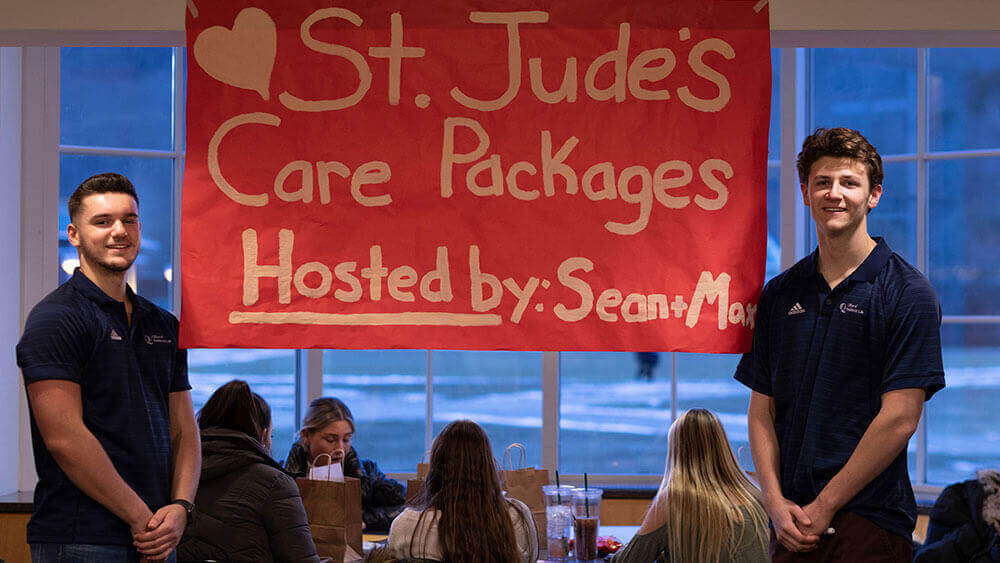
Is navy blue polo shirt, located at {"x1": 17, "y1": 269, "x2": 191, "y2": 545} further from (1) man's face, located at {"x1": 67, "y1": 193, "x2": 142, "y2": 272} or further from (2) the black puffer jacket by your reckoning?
(2) the black puffer jacket

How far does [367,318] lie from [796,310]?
99 centimetres

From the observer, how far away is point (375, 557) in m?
2.71

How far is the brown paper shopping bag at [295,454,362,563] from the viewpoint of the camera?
9.77 feet

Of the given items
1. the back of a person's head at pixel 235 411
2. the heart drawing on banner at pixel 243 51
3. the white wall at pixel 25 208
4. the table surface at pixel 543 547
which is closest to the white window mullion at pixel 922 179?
the table surface at pixel 543 547

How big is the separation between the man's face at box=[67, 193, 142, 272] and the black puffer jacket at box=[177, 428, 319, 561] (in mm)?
873

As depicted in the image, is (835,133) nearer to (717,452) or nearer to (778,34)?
(778,34)

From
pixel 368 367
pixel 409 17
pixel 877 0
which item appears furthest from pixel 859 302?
pixel 368 367

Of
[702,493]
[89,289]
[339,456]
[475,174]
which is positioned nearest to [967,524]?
[702,493]

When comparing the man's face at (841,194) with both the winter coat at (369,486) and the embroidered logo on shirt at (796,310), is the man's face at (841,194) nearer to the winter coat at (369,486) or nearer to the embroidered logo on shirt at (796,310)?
the embroidered logo on shirt at (796,310)

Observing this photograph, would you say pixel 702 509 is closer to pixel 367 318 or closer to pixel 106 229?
pixel 367 318

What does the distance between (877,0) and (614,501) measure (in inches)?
111

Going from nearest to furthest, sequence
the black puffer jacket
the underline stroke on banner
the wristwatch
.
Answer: the wristwatch, the underline stroke on banner, the black puffer jacket

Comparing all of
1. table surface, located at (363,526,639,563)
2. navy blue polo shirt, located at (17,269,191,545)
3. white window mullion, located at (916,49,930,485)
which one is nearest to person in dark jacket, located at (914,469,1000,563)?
table surface, located at (363,526,639,563)

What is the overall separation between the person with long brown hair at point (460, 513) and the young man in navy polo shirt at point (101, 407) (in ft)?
2.16
